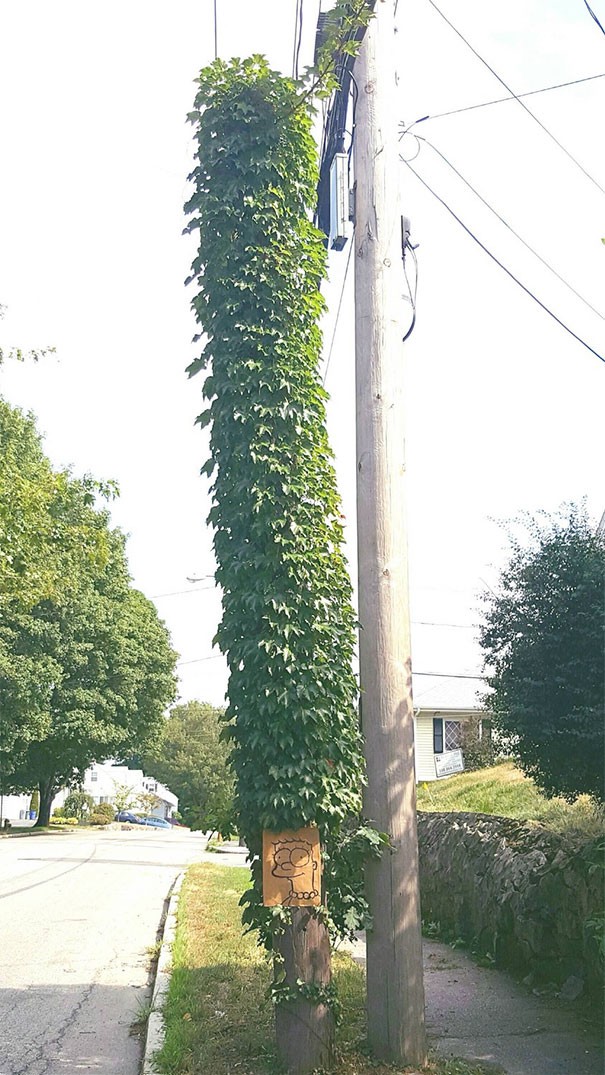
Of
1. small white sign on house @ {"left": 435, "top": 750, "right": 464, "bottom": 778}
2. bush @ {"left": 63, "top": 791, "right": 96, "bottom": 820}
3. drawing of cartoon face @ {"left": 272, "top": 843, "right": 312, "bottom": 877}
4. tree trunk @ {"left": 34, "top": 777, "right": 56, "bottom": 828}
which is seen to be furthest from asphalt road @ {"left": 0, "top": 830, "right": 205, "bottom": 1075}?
bush @ {"left": 63, "top": 791, "right": 96, "bottom": 820}

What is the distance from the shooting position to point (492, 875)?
7.84 metres

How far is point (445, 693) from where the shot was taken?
3466 cm

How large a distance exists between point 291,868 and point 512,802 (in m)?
6.10

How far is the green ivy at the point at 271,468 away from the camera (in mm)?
5375

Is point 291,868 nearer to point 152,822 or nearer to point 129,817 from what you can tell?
point 129,817

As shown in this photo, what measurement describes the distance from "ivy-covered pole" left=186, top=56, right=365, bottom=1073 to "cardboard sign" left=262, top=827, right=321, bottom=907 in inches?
2.4

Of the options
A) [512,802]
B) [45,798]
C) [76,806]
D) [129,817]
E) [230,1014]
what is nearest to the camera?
[230,1014]

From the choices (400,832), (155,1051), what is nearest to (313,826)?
(400,832)

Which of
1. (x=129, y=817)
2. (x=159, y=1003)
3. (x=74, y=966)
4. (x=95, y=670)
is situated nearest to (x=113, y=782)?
(x=129, y=817)

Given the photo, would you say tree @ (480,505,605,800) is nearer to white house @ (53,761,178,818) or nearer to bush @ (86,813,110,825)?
bush @ (86,813,110,825)

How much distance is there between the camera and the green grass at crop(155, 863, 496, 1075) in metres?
5.29

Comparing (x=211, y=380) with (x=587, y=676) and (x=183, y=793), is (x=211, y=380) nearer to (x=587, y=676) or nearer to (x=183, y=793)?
(x=587, y=676)

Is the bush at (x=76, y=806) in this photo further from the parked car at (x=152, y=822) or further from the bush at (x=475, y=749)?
the bush at (x=475, y=749)

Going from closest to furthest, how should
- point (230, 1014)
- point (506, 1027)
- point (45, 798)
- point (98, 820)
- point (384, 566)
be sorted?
point (384, 566), point (506, 1027), point (230, 1014), point (45, 798), point (98, 820)
